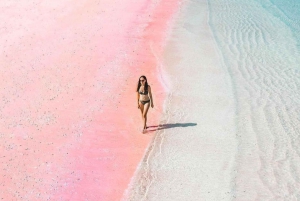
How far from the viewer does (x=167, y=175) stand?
1144 cm

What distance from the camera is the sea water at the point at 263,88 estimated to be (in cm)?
1157

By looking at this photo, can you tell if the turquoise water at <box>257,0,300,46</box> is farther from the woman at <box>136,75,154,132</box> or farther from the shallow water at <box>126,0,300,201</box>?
the woman at <box>136,75,154,132</box>

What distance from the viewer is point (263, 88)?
57.2ft

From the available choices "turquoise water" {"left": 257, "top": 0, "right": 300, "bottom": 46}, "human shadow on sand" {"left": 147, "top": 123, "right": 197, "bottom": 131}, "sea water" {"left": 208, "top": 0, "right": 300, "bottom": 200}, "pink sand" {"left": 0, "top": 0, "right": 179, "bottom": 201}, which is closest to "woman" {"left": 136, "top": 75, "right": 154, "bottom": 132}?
"human shadow on sand" {"left": 147, "top": 123, "right": 197, "bottom": 131}

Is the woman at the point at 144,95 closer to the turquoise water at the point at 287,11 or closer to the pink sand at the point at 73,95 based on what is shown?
the pink sand at the point at 73,95

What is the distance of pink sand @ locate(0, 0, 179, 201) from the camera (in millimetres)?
11445

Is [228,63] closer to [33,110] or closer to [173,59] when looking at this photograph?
[173,59]

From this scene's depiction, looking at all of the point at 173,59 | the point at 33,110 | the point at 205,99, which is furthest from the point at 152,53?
the point at 33,110

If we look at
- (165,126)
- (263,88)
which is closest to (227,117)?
(165,126)

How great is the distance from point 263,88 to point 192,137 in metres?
5.18

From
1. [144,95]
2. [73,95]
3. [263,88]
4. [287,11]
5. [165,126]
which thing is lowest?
[287,11]

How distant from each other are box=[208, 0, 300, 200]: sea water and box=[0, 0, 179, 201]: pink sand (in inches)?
97.6

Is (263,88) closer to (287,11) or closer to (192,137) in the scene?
(192,137)

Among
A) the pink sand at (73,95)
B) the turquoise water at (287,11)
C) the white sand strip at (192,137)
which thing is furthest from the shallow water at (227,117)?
the pink sand at (73,95)
